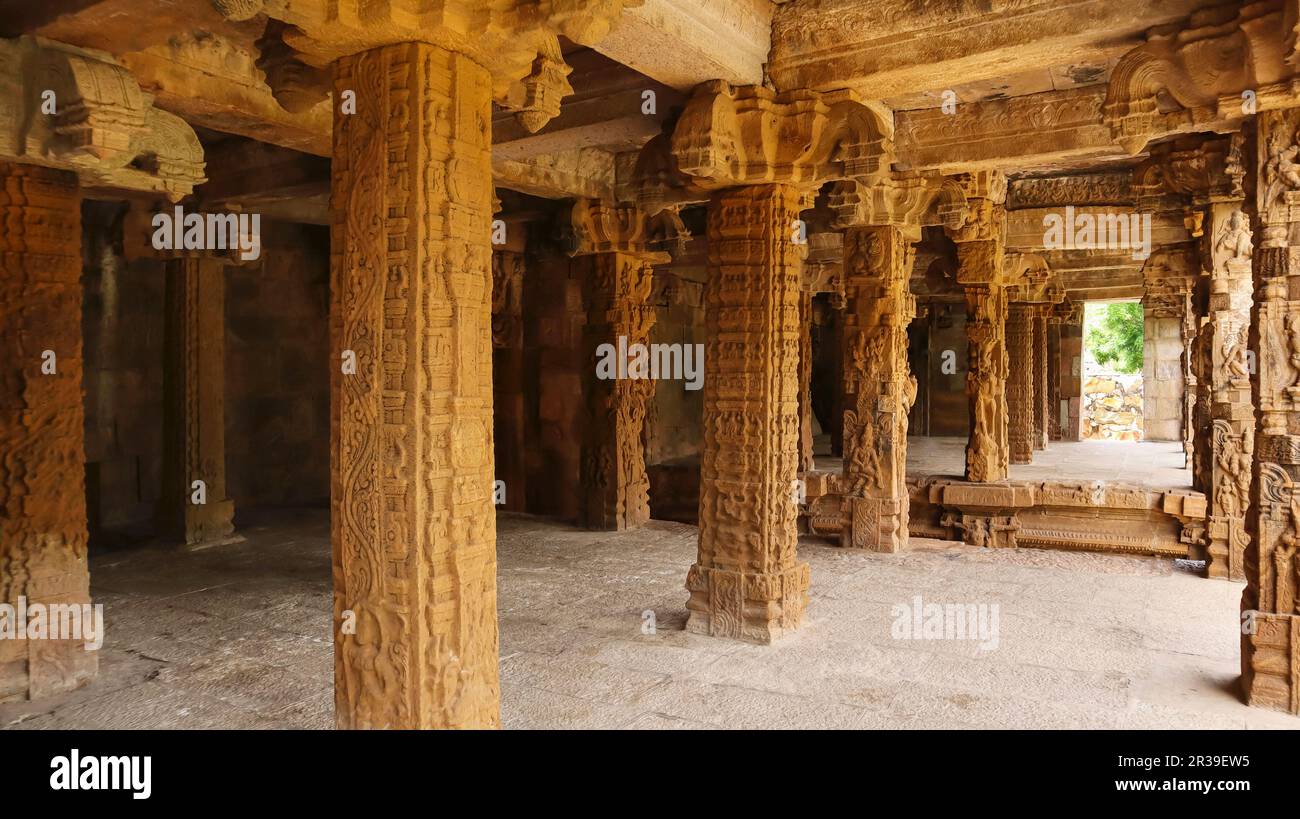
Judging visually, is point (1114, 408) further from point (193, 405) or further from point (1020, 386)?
point (193, 405)

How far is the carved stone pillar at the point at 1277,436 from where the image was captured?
14.8 feet

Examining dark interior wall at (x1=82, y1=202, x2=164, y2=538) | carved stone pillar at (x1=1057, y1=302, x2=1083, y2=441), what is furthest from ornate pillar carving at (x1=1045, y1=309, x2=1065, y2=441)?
dark interior wall at (x1=82, y1=202, x2=164, y2=538)

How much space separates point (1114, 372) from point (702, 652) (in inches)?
1232

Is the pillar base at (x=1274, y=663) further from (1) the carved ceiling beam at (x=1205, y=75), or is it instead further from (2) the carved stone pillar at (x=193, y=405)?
(2) the carved stone pillar at (x=193, y=405)

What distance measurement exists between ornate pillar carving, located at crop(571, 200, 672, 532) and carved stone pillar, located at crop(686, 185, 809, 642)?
3855 millimetres

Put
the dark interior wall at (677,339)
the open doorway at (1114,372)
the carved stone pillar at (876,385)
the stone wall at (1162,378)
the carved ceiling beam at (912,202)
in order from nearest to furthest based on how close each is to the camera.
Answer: the carved ceiling beam at (912,202) → the carved stone pillar at (876,385) → the dark interior wall at (677,339) → the stone wall at (1162,378) → the open doorway at (1114,372)

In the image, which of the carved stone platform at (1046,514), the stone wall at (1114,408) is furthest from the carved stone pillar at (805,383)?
the stone wall at (1114,408)

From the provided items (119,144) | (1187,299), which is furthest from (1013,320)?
(119,144)

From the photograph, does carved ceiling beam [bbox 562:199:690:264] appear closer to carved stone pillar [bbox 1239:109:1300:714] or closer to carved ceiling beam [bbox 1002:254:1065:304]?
carved ceiling beam [bbox 1002:254:1065:304]

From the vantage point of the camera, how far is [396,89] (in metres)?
3.07

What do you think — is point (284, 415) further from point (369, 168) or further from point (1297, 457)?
point (1297, 457)

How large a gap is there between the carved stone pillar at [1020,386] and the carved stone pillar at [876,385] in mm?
5430

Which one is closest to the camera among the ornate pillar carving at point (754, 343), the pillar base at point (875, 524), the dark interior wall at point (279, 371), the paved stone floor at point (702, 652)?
the paved stone floor at point (702, 652)

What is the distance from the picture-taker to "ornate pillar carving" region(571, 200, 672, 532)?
9648mm
